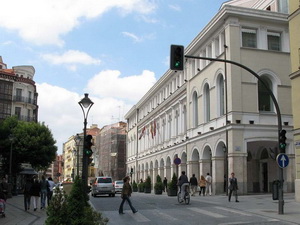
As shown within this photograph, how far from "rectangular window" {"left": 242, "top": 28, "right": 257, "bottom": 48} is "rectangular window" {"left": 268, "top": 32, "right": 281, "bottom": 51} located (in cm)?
134

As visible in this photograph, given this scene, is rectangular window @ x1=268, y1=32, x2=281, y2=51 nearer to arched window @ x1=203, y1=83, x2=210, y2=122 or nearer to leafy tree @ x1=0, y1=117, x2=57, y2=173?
arched window @ x1=203, y1=83, x2=210, y2=122

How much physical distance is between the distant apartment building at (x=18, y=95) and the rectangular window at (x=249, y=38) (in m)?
39.4

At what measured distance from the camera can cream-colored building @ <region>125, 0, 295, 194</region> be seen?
30.8 m

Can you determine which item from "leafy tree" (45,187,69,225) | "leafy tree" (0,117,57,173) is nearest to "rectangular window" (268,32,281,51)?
"leafy tree" (0,117,57,173)

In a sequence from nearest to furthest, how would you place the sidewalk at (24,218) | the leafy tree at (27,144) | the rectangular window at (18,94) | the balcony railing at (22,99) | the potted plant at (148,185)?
the sidewalk at (24,218) → the potted plant at (148,185) → the leafy tree at (27,144) → the balcony railing at (22,99) → the rectangular window at (18,94)

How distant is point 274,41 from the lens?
33.3 meters

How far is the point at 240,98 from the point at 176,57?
18.0 meters

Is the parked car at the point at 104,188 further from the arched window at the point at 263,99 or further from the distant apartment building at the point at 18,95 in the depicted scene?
the distant apartment building at the point at 18,95

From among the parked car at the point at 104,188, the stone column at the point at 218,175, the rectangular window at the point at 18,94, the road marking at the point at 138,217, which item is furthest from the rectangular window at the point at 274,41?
the rectangular window at the point at 18,94

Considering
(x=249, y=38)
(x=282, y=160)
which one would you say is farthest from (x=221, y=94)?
(x=282, y=160)

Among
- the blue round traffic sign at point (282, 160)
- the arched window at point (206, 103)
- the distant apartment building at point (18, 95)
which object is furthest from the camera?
the distant apartment building at point (18, 95)

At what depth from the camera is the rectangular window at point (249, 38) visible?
106ft

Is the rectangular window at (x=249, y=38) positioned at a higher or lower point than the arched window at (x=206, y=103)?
higher

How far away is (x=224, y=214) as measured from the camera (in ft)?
52.6
